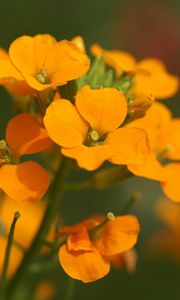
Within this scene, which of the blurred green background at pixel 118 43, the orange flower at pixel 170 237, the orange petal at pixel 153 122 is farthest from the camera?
the blurred green background at pixel 118 43

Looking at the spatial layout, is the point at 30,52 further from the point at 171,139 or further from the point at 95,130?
the point at 171,139

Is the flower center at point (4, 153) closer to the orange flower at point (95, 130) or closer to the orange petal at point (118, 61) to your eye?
the orange flower at point (95, 130)

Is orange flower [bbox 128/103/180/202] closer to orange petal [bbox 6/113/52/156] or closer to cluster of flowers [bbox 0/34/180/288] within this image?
cluster of flowers [bbox 0/34/180/288]

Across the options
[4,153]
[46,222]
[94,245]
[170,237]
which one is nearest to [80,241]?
[94,245]

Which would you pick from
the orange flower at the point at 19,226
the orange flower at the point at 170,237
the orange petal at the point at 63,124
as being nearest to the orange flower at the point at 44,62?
the orange petal at the point at 63,124

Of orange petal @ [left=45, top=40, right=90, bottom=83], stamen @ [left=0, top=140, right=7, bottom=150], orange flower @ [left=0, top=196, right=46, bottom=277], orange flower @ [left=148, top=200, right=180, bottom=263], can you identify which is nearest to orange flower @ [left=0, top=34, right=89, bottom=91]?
orange petal @ [left=45, top=40, right=90, bottom=83]
